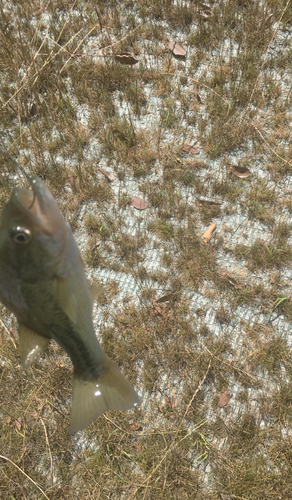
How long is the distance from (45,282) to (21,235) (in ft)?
0.65

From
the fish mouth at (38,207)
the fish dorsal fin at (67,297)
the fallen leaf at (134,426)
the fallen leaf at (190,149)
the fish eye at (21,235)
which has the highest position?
the fish mouth at (38,207)

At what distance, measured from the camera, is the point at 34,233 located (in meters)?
1.36

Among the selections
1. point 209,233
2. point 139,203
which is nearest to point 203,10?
point 139,203

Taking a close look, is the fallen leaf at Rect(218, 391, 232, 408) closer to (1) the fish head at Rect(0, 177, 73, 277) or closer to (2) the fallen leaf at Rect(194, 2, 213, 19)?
(1) the fish head at Rect(0, 177, 73, 277)

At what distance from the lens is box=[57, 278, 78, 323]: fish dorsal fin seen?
56.9 inches

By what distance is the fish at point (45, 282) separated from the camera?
135 centimetres

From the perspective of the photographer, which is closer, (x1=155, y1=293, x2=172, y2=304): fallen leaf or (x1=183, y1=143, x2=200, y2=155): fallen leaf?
A: (x1=155, y1=293, x2=172, y2=304): fallen leaf

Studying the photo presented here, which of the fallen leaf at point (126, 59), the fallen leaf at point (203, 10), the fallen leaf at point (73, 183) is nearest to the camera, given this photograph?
the fallen leaf at point (73, 183)

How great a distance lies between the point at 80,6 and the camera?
13.9 ft

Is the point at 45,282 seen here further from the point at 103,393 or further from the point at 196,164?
the point at 196,164

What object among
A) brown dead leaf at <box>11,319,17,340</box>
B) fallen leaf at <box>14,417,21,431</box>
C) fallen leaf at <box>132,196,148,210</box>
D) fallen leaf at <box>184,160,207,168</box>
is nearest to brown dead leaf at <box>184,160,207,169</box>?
fallen leaf at <box>184,160,207,168</box>

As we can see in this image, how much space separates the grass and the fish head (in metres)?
1.48

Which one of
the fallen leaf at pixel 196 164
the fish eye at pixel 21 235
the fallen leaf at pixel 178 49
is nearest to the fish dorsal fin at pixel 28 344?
the fish eye at pixel 21 235

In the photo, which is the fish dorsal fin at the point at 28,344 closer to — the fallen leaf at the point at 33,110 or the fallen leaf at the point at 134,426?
the fallen leaf at the point at 134,426
